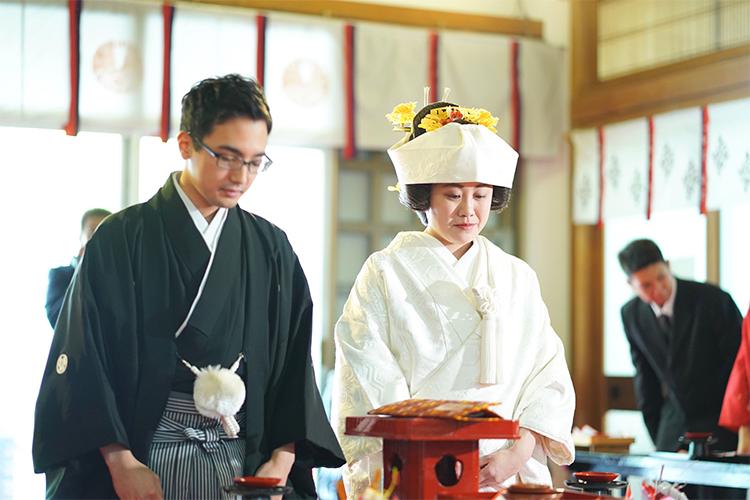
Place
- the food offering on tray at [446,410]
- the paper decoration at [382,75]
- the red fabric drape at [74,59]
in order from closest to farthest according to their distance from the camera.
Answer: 1. the food offering on tray at [446,410]
2. the red fabric drape at [74,59]
3. the paper decoration at [382,75]

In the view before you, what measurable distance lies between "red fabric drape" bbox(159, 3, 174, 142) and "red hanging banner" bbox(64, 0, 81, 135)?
438 mm

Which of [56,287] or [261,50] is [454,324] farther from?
[261,50]

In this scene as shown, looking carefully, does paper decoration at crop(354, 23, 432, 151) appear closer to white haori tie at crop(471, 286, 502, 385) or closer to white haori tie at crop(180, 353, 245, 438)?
white haori tie at crop(471, 286, 502, 385)

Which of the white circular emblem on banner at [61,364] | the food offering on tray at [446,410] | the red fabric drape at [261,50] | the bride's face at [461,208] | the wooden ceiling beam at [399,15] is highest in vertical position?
the wooden ceiling beam at [399,15]

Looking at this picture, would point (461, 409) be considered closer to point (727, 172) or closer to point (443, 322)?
point (443, 322)

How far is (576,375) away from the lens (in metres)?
6.82

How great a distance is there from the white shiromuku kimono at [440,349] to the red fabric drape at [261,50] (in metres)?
3.32

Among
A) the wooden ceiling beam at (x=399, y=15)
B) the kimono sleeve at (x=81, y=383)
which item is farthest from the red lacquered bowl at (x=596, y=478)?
the wooden ceiling beam at (x=399, y=15)

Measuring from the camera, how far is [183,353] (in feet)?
8.10

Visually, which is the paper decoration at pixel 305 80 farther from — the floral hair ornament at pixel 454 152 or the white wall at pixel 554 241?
the floral hair ornament at pixel 454 152

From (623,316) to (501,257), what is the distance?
2939 millimetres

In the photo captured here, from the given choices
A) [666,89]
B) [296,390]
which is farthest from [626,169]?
[296,390]

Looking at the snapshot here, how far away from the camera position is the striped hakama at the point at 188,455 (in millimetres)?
2438

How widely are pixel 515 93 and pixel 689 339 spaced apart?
2.04 meters
